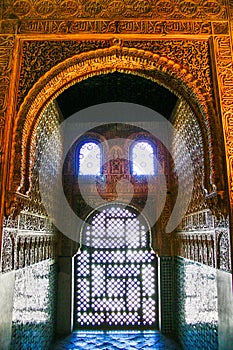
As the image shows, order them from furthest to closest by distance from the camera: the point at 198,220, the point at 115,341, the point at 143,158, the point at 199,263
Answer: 1. the point at 143,158
2. the point at 115,341
3. the point at 198,220
4. the point at 199,263

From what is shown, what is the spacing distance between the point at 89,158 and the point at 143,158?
1225 mm

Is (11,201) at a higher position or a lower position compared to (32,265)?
higher

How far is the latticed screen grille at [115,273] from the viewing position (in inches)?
249

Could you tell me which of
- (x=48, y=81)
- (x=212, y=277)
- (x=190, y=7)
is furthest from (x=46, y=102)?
(x=212, y=277)

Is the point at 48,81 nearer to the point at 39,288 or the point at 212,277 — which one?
the point at 212,277

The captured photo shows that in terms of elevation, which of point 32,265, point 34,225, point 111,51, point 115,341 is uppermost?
point 111,51

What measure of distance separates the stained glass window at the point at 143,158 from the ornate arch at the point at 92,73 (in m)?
3.31

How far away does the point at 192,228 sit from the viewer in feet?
15.9

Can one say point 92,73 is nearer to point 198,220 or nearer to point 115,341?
point 198,220

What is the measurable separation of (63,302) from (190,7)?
18.7 feet

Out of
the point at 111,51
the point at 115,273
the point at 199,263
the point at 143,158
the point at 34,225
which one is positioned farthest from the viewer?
the point at 143,158

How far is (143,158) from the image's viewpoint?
22.3ft

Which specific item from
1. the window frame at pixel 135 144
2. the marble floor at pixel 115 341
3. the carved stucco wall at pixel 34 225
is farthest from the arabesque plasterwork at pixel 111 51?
the window frame at pixel 135 144

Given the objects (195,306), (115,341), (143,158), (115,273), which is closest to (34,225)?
(115,273)
